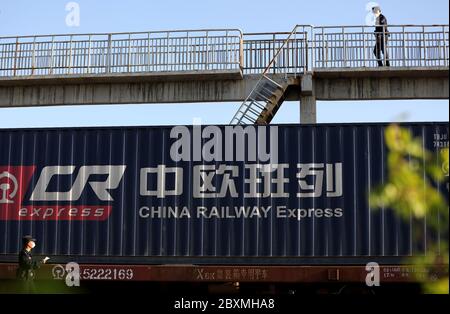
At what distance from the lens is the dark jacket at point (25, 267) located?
1152 centimetres

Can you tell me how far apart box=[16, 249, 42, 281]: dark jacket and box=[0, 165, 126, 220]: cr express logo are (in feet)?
2.54

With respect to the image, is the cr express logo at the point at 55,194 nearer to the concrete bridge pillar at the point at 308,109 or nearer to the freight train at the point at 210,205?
the freight train at the point at 210,205

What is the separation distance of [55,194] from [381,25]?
10125mm

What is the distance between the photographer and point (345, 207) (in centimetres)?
1136

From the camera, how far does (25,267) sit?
11523 millimetres

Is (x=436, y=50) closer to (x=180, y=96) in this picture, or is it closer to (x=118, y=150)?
(x=180, y=96)

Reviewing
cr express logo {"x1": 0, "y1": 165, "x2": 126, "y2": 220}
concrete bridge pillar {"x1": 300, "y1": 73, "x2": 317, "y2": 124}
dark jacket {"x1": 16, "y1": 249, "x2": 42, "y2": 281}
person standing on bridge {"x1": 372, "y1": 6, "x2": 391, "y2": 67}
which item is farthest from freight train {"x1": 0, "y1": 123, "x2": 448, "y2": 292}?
person standing on bridge {"x1": 372, "y1": 6, "x2": 391, "y2": 67}

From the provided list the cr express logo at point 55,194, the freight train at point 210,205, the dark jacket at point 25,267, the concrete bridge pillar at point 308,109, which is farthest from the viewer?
the concrete bridge pillar at point 308,109

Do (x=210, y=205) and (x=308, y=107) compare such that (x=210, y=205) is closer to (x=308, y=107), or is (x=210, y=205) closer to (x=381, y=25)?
(x=308, y=107)

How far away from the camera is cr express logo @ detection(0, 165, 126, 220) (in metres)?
11.9

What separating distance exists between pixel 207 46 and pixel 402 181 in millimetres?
15466

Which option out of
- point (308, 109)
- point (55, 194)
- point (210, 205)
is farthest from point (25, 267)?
point (308, 109)

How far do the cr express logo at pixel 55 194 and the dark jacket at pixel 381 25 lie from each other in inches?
351

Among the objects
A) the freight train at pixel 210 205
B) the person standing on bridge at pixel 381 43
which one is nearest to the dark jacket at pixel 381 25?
the person standing on bridge at pixel 381 43
